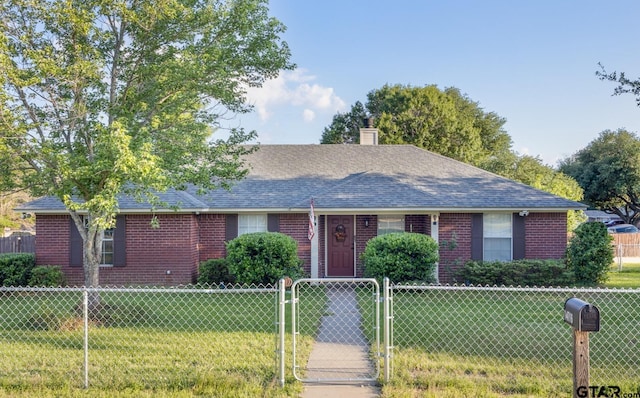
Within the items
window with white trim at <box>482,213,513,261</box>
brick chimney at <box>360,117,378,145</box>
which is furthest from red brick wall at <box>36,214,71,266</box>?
window with white trim at <box>482,213,513,261</box>

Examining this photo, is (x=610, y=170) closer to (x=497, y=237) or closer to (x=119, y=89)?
(x=497, y=237)

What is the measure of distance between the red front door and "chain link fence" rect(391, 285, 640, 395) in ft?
13.7

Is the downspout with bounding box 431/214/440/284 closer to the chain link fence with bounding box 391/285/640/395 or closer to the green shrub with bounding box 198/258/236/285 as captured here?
the chain link fence with bounding box 391/285/640/395

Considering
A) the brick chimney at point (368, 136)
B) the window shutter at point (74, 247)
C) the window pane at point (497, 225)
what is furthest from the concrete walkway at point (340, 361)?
the brick chimney at point (368, 136)

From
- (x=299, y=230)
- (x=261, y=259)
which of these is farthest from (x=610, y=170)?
(x=261, y=259)

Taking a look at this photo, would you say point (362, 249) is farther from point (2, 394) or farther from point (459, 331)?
point (2, 394)

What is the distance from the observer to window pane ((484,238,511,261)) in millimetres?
14562

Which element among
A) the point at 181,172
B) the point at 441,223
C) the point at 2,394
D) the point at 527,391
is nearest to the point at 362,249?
the point at 441,223

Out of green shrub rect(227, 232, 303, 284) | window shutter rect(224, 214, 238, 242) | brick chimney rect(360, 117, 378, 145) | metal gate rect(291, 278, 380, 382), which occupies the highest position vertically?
brick chimney rect(360, 117, 378, 145)

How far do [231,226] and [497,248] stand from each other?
8.34m

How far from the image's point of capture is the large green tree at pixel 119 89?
8.02 meters

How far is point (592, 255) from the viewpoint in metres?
13.3

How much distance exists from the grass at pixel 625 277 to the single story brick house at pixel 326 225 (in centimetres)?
173

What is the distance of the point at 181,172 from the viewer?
9320 mm
